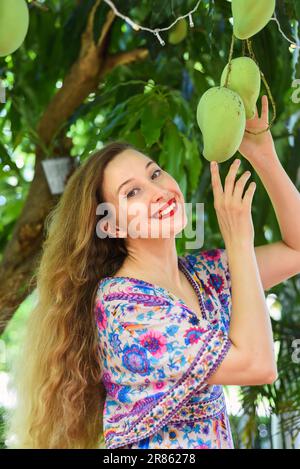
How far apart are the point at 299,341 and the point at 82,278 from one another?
0.77 meters

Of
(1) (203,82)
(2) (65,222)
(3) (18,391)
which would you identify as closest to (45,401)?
(3) (18,391)

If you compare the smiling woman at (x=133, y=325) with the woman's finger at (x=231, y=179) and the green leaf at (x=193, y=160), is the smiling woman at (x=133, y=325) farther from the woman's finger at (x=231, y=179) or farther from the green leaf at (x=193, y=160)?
the green leaf at (x=193, y=160)

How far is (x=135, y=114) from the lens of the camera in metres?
1.36

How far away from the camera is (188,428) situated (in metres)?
0.93

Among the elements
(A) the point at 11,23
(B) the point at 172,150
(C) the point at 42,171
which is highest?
(C) the point at 42,171

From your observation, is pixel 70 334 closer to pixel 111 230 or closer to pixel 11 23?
pixel 111 230

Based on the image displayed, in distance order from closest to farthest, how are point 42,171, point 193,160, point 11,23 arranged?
point 11,23, point 193,160, point 42,171

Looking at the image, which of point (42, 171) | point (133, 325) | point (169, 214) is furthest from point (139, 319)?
point (42, 171)

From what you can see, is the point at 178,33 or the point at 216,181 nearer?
the point at 216,181

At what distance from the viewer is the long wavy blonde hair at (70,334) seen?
39.7 inches

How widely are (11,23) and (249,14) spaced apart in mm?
215

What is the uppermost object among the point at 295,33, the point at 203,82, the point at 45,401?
the point at 203,82
